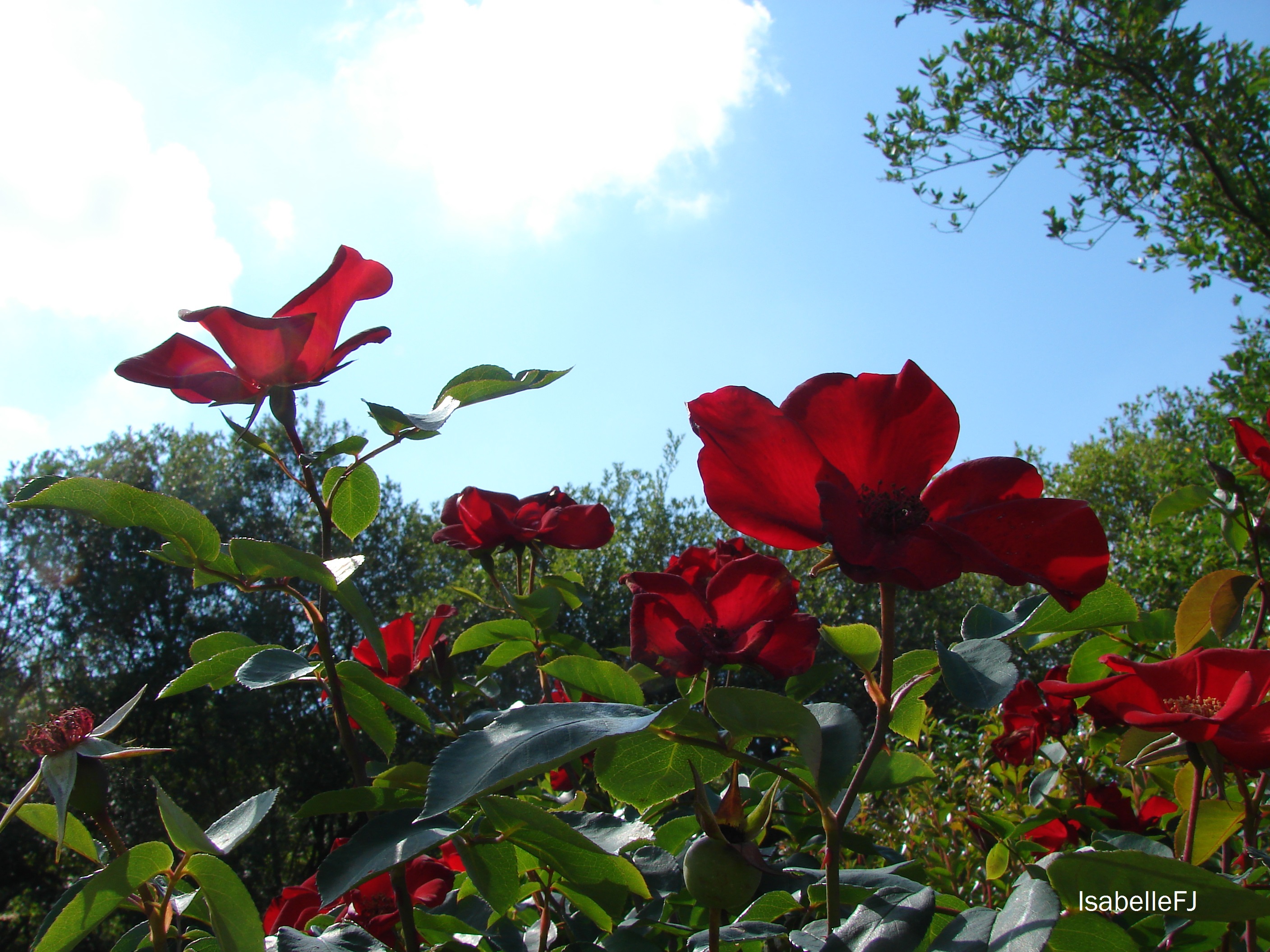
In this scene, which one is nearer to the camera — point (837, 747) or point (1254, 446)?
point (837, 747)

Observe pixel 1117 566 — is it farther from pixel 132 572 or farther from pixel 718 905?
pixel 132 572

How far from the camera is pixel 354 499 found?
0.93 metres

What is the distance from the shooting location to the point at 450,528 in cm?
152

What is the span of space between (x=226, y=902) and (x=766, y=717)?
1.45ft

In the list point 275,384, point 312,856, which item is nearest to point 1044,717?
point 275,384

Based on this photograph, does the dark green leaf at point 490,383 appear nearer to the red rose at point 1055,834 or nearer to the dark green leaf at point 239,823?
the dark green leaf at point 239,823

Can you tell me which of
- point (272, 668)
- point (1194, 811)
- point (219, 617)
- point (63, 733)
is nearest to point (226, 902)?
point (272, 668)

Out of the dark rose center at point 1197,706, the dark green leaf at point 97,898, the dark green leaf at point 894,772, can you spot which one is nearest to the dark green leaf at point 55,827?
the dark green leaf at point 97,898

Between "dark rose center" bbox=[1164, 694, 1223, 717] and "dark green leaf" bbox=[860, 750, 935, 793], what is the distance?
0.25 meters

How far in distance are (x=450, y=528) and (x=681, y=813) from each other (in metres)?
0.67

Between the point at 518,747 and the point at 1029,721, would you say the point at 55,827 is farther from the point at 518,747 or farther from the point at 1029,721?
the point at 1029,721

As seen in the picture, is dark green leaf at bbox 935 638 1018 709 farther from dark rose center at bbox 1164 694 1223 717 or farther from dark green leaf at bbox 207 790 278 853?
dark green leaf at bbox 207 790 278 853

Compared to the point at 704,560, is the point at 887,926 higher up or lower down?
lower down

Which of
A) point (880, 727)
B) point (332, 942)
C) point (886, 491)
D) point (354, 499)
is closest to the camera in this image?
point (880, 727)
